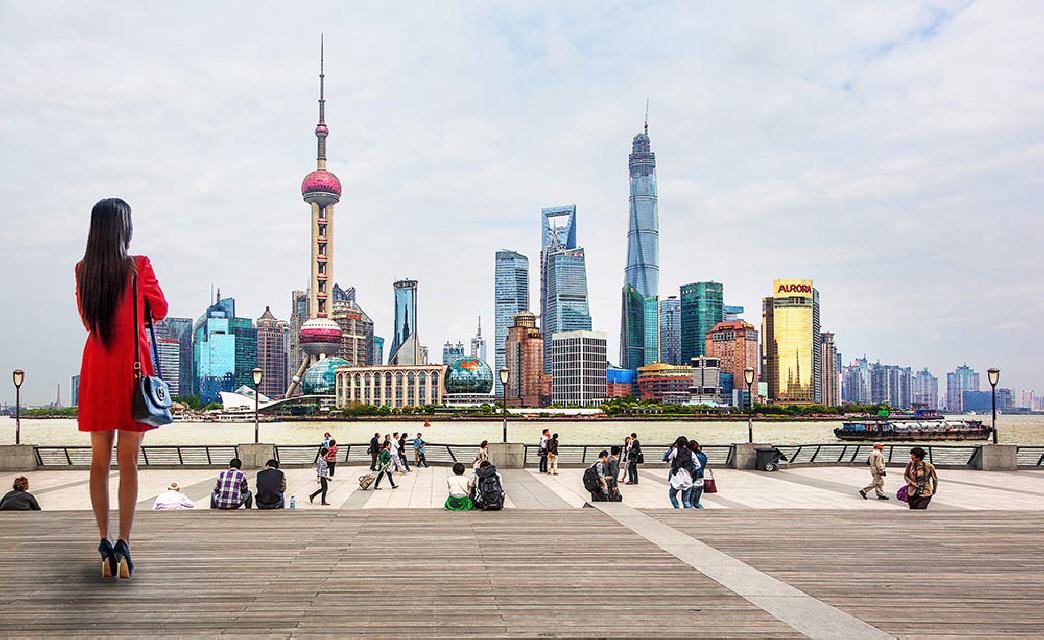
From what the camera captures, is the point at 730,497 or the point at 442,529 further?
the point at 730,497

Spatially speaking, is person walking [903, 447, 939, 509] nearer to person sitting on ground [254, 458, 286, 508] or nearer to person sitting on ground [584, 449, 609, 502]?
person sitting on ground [584, 449, 609, 502]

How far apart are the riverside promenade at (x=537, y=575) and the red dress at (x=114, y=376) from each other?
4.88ft

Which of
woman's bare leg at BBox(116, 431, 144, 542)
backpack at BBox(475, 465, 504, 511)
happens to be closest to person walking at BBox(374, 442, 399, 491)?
backpack at BBox(475, 465, 504, 511)

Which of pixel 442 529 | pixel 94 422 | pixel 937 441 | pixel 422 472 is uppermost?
pixel 94 422

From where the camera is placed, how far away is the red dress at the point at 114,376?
6547 mm

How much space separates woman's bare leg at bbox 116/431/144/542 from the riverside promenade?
611mm

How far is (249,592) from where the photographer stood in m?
6.85

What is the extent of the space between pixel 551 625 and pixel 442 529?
476 centimetres

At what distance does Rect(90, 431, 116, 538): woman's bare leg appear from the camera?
665 centimetres

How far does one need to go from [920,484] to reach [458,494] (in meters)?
10.1

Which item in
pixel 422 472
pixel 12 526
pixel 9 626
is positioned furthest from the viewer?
pixel 422 472

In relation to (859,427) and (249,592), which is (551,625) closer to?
(249,592)

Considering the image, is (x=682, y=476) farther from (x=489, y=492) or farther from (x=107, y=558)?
(x=107, y=558)

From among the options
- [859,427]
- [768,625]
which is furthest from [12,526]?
[859,427]
